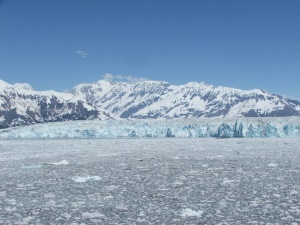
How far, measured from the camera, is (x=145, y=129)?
231ft

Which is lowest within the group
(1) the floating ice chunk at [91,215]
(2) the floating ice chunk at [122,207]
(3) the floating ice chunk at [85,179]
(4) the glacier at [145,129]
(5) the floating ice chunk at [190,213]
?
(1) the floating ice chunk at [91,215]

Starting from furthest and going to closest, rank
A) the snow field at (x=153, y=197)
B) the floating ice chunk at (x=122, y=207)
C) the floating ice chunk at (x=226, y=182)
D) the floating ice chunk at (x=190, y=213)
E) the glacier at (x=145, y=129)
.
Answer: the glacier at (x=145, y=129)
the floating ice chunk at (x=226, y=182)
the floating ice chunk at (x=122, y=207)
the floating ice chunk at (x=190, y=213)
the snow field at (x=153, y=197)

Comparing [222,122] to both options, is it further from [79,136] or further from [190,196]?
[190,196]

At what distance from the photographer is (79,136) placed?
6912 cm

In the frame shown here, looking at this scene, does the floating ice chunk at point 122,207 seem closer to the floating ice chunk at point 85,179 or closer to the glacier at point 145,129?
the floating ice chunk at point 85,179

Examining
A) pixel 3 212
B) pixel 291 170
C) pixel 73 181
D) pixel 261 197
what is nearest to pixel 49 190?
pixel 73 181

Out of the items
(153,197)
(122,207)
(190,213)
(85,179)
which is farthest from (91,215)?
(85,179)

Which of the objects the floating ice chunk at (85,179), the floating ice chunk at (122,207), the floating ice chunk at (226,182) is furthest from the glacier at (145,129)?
the floating ice chunk at (122,207)

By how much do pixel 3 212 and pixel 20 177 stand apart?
5.00 m

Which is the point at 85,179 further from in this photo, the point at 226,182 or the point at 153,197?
the point at 226,182

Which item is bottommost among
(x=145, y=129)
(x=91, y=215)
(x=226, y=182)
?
(x=91, y=215)

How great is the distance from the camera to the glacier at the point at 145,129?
6341 cm

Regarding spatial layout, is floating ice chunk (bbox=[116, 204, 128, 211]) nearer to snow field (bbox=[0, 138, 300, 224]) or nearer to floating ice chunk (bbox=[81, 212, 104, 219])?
snow field (bbox=[0, 138, 300, 224])

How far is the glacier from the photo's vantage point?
208 ft
